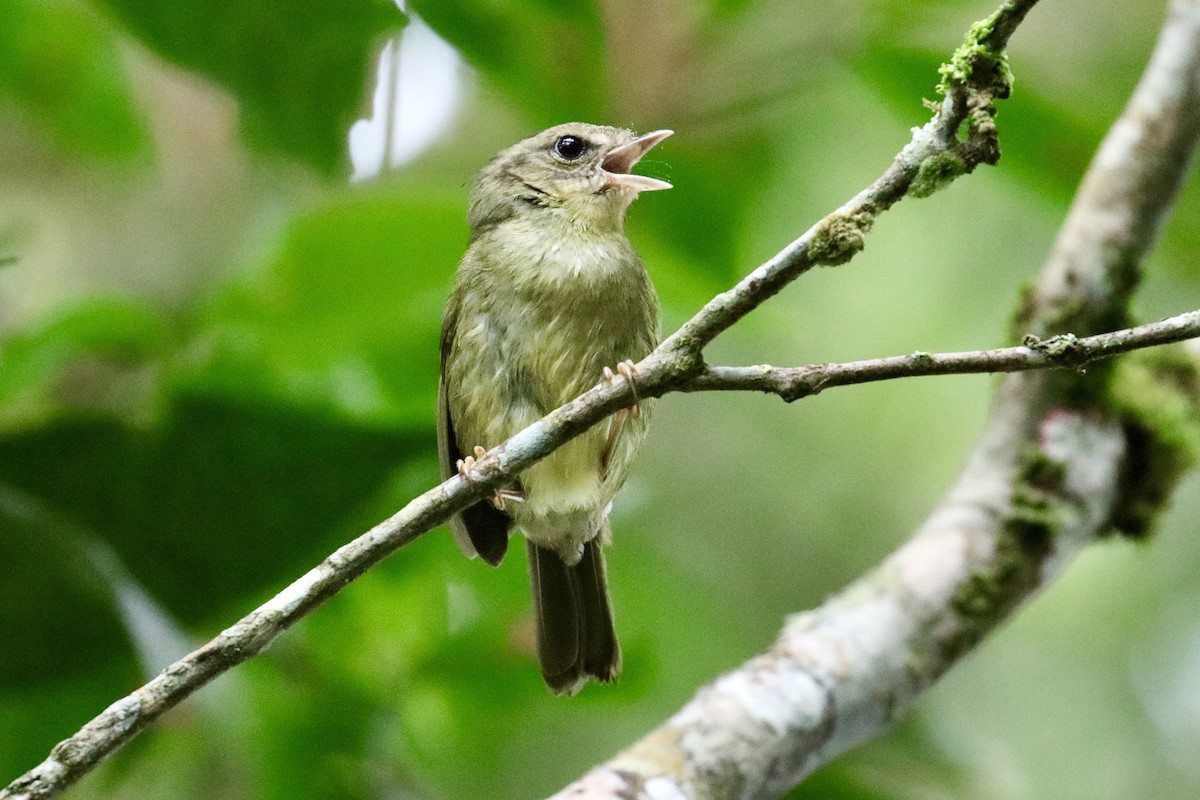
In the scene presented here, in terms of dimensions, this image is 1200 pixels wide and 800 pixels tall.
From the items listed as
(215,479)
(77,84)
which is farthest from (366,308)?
(77,84)

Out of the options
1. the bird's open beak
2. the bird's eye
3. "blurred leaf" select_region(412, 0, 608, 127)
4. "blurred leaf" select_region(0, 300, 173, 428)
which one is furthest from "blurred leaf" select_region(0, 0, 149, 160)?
the bird's open beak

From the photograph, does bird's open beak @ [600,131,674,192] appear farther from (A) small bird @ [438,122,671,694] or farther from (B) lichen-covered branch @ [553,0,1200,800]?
(B) lichen-covered branch @ [553,0,1200,800]

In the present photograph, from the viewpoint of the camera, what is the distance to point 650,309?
10.3 ft

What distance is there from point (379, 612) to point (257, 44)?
5.04ft

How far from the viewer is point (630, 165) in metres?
3.43

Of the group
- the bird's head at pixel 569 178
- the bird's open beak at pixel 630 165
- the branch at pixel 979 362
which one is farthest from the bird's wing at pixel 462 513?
the branch at pixel 979 362

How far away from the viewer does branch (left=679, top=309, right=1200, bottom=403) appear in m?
1.73

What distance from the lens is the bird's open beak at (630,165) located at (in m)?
3.21

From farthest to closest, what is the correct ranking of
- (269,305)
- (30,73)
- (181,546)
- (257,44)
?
(30,73)
(269,305)
(181,546)
(257,44)

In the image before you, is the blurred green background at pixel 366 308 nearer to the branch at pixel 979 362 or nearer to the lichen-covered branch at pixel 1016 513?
the lichen-covered branch at pixel 1016 513

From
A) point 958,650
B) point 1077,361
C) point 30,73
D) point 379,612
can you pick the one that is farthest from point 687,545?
point 1077,361

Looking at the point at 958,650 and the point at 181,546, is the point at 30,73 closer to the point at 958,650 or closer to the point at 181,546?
the point at 181,546

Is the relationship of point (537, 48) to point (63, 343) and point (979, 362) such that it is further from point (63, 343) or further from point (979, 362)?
point (979, 362)

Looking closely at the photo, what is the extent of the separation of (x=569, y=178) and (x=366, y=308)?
0.62 m
